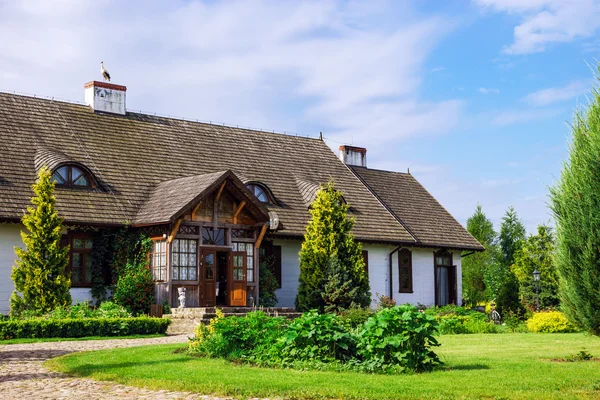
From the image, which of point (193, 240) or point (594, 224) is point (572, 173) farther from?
point (193, 240)

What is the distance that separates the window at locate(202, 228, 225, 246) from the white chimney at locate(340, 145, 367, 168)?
1179cm

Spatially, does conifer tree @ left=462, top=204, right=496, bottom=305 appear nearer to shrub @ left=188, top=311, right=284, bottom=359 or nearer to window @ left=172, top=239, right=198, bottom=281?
window @ left=172, top=239, right=198, bottom=281

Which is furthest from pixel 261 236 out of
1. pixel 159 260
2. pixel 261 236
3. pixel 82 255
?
pixel 82 255

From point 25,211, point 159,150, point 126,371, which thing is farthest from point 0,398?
point 159,150

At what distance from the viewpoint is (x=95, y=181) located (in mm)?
25125

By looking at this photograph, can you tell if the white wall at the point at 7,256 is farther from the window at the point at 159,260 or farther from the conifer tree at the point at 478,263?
the conifer tree at the point at 478,263

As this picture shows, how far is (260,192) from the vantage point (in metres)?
28.5

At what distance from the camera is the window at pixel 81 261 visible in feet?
78.5

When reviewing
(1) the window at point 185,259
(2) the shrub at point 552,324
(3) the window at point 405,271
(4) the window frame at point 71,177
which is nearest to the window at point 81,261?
(4) the window frame at point 71,177

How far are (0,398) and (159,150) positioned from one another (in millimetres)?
19205

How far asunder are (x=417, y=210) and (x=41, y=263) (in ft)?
58.6

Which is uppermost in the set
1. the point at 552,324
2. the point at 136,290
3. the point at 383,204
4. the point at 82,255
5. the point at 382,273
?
the point at 383,204

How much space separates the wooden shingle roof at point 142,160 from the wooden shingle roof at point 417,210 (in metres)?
1.39

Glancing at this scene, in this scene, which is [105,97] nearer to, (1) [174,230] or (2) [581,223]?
(1) [174,230]
